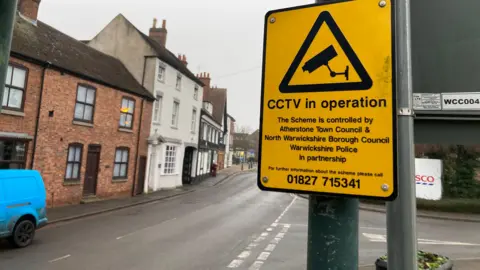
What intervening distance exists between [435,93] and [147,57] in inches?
893

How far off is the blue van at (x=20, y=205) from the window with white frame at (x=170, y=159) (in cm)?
1537

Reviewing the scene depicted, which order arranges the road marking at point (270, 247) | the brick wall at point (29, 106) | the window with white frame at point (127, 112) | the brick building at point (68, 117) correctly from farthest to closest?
the window with white frame at point (127, 112) → the brick building at point (68, 117) → the brick wall at point (29, 106) → the road marking at point (270, 247)

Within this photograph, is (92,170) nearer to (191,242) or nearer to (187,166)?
(191,242)

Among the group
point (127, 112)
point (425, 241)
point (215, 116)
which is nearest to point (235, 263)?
point (425, 241)

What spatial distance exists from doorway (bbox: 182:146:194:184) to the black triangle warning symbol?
95.0 ft

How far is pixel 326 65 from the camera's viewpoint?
149 cm

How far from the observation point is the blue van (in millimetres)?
8289

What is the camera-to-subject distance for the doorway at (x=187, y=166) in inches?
1190

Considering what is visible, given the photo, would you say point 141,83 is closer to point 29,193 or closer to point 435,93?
point 29,193

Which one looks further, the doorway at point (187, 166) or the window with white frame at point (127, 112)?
the doorway at point (187, 166)

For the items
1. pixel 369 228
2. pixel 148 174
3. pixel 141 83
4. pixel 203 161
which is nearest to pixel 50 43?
pixel 141 83

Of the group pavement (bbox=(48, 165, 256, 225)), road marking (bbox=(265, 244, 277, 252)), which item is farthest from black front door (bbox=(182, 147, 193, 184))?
road marking (bbox=(265, 244, 277, 252))

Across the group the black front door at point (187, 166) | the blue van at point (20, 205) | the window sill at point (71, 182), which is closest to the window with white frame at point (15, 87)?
the window sill at point (71, 182)

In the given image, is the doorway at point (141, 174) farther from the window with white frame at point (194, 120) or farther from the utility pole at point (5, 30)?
the utility pole at point (5, 30)
